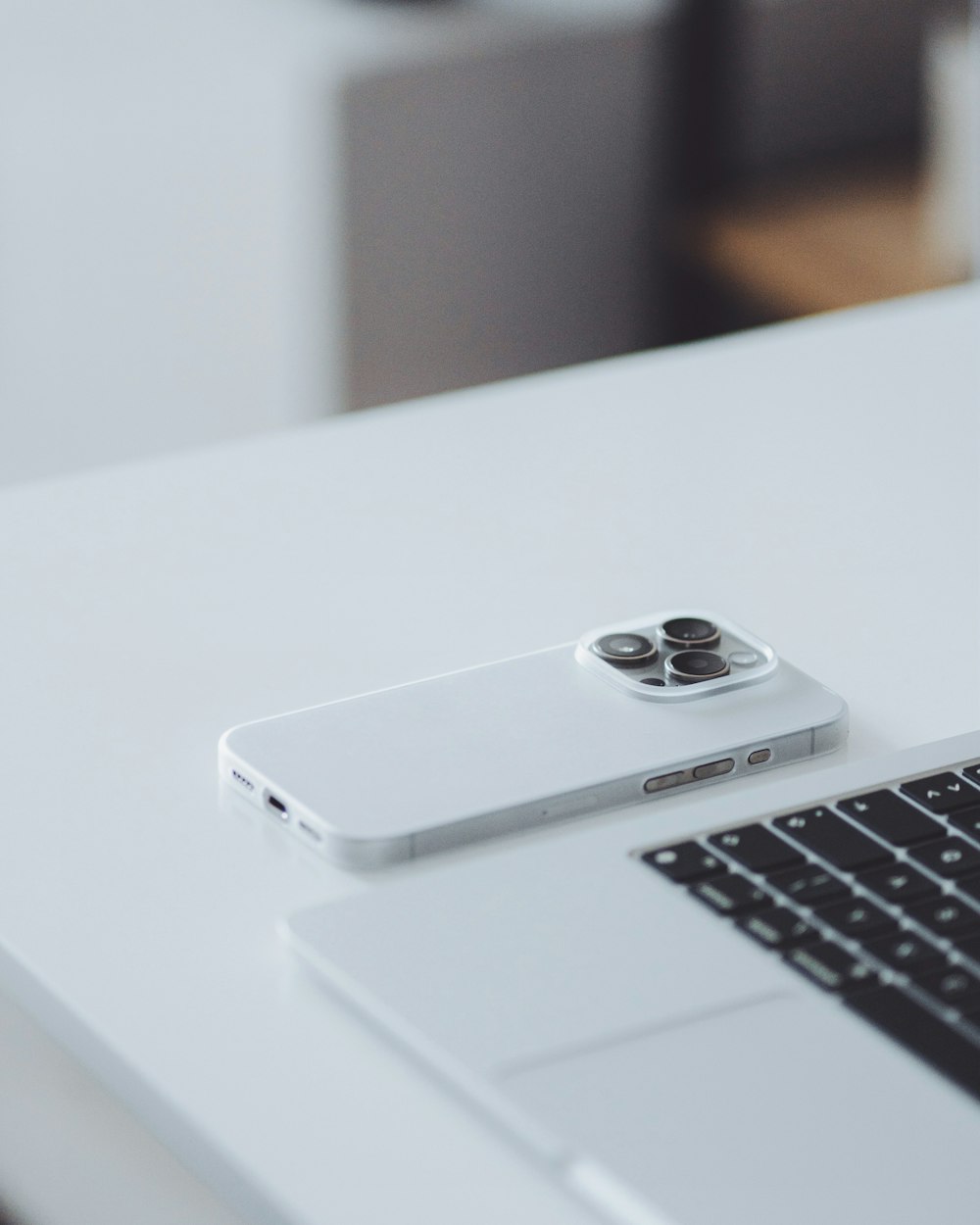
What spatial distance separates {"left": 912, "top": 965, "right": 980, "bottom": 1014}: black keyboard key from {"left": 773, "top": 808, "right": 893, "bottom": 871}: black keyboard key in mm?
43

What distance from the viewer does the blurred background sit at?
6.75 feet

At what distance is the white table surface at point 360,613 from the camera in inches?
15.8

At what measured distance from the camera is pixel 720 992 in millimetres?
410

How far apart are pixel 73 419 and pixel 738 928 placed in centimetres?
183

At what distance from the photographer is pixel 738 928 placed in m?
0.43

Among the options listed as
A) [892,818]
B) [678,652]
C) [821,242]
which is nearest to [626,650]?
[678,652]

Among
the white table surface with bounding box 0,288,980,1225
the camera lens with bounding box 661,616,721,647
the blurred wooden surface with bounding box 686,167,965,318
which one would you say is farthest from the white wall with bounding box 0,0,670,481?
the camera lens with bounding box 661,616,721,647

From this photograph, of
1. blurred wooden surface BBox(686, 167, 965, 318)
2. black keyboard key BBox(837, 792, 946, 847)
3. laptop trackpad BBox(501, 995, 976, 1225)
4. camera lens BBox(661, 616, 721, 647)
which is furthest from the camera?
blurred wooden surface BBox(686, 167, 965, 318)

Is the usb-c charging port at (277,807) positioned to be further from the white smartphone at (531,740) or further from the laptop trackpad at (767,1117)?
the laptop trackpad at (767,1117)

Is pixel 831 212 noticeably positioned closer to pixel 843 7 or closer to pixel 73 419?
pixel 843 7

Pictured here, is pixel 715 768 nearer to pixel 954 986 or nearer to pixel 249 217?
pixel 954 986

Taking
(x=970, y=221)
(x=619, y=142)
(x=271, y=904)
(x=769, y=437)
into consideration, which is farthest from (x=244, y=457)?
(x=619, y=142)

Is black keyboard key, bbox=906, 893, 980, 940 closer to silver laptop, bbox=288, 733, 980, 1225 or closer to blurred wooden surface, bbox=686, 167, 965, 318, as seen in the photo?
silver laptop, bbox=288, 733, 980, 1225

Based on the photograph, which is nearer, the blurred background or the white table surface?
the white table surface
